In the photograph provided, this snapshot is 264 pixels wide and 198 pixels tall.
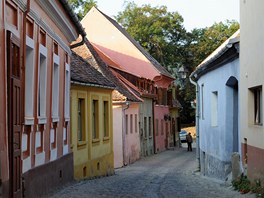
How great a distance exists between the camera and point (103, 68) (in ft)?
98.7

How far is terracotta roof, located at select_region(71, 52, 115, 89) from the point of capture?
2005cm

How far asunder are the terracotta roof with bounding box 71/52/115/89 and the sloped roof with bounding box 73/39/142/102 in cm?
417

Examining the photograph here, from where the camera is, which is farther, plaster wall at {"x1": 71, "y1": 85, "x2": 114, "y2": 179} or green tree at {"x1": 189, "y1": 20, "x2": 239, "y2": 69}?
green tree at {"x1": 189, "y1": 20, "x2": 239, "y2": 69}

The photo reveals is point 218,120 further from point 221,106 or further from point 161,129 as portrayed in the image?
point 161,129

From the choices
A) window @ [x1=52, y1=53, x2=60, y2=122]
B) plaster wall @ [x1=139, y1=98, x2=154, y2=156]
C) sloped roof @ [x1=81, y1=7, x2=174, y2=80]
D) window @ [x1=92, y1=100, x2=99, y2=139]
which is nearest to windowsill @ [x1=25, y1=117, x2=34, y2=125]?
window @ [x1=52, y1=53, x2=60, y2=122]

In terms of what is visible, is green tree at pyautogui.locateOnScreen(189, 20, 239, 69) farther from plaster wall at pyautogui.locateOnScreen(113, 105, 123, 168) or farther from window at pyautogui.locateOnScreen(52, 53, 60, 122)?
window at pyautogui.locateOnScreen(52, 53, 60, 122)

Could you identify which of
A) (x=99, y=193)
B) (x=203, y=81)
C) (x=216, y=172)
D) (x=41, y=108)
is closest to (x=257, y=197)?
(x=99, y=193)

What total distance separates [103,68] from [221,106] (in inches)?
465

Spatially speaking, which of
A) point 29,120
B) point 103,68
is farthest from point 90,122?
point 29,120

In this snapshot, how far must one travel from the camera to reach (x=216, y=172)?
21.0 meters

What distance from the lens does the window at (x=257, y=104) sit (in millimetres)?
13994

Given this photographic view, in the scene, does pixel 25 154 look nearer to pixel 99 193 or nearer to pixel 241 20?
pixel 99 193

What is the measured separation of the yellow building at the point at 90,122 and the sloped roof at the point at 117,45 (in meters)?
15.1

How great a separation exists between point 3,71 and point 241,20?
8.02m
